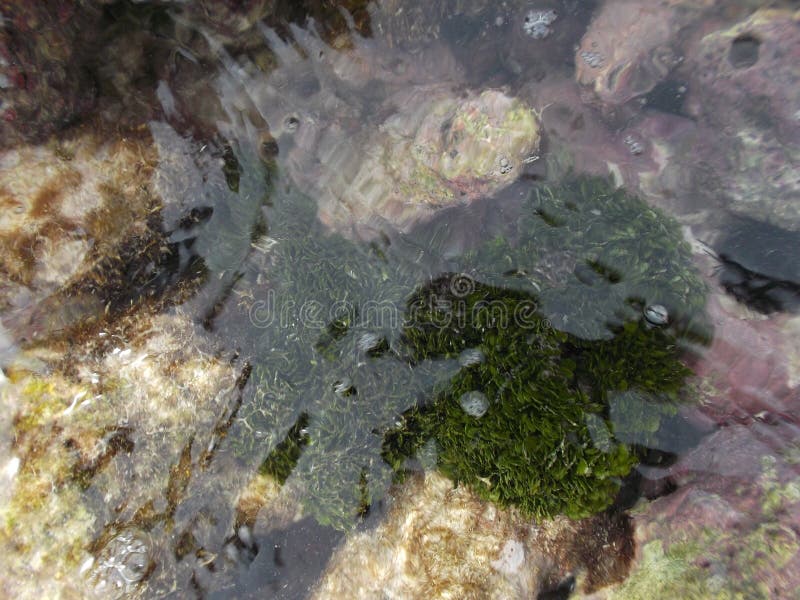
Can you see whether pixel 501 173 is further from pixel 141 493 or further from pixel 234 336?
pixel 141 493

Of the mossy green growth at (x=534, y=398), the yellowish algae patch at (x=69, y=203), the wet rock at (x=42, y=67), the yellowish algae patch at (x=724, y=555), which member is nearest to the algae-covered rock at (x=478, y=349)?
the mossy green growth at (x=534, y=398)

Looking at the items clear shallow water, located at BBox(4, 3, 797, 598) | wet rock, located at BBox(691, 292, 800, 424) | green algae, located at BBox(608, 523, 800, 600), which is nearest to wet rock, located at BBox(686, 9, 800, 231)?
clear shallow water, located at BBox(4, 3, 797, 598)

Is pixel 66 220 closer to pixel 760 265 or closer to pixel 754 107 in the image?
pixel 754 107

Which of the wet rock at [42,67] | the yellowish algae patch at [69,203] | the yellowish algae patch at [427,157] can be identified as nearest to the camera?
the wet rock at [42,67]

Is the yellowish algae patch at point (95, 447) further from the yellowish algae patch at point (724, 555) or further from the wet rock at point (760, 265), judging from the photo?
the wet rock at point (760, 265)

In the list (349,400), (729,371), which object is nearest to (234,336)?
(349,400)

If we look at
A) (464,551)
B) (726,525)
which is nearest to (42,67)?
(464,551)
